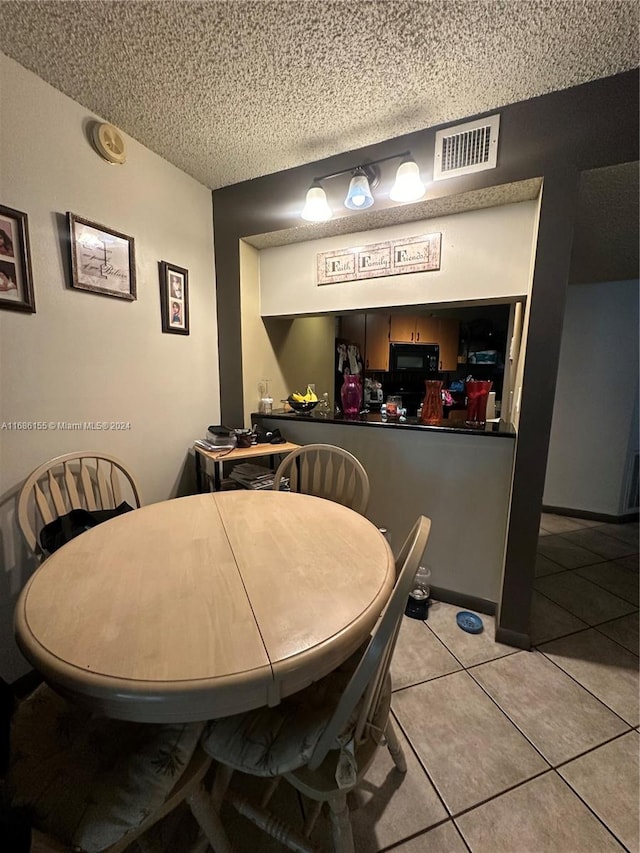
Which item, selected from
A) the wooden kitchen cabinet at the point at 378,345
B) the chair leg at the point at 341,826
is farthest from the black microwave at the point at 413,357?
the chair leg at the point at 341,826

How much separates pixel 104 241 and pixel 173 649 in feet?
5.80

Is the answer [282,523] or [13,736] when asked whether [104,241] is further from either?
[13,736]

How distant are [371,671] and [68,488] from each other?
1.43 metres

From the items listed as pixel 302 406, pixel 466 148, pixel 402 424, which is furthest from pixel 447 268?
pixel 302 406

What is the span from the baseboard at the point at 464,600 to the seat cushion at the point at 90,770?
5.32ft

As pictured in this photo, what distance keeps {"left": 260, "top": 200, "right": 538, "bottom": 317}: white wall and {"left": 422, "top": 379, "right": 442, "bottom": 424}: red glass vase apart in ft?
1.60

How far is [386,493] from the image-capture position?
204 centimetres

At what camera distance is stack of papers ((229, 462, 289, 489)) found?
1998 millimetres

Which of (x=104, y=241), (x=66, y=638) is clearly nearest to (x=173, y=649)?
(x=66, y=638)

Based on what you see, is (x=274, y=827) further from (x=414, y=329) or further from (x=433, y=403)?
(x=414, y=329)

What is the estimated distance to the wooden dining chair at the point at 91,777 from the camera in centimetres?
59

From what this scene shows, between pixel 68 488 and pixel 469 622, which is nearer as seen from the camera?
pixel 68 488

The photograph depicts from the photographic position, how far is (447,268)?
6.01 ft

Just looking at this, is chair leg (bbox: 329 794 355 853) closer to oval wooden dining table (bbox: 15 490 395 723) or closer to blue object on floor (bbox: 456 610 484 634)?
oval wooden dining table (bbox: 15 490 395 723)
